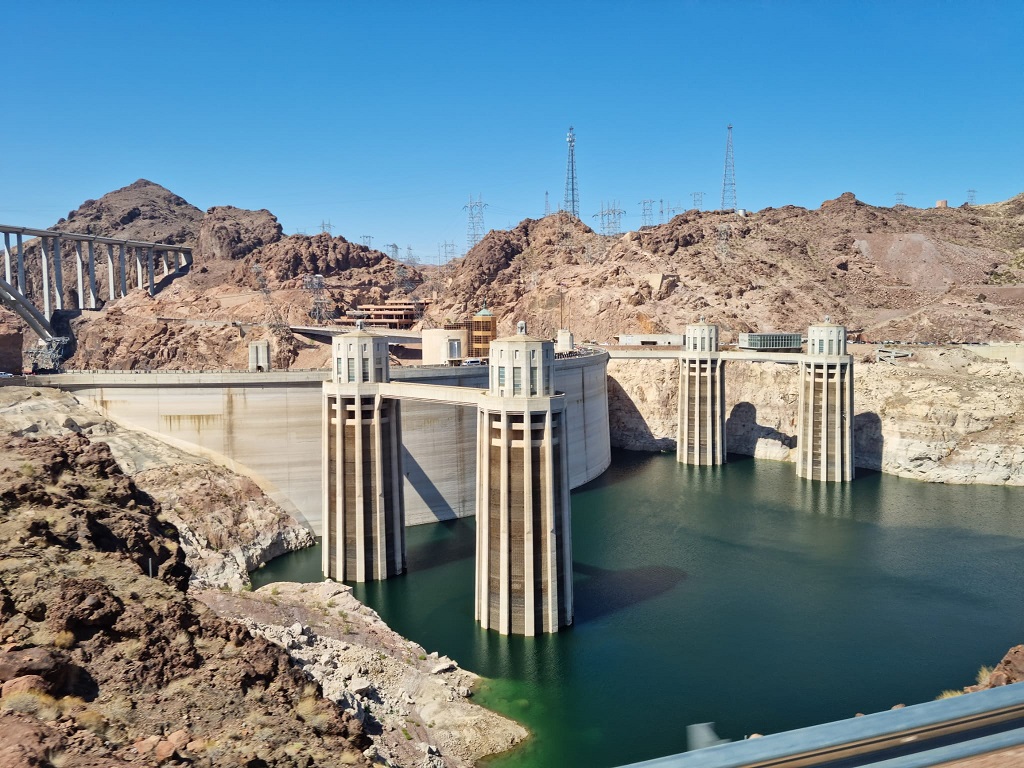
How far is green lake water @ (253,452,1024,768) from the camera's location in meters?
28.4

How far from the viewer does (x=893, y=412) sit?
7112cm

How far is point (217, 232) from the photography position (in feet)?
427

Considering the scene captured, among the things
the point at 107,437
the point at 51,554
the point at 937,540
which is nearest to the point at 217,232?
the point at 107,437

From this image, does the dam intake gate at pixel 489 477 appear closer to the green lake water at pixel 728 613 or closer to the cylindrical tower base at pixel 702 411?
the green lake water at pixel 728 613

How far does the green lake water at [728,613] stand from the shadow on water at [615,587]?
131 millimetres

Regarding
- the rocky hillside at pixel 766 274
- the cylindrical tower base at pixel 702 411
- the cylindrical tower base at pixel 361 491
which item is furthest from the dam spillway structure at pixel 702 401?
the cylindrical tower base at pixel 361 491

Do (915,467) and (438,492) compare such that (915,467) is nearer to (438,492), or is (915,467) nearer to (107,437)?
(438,492)

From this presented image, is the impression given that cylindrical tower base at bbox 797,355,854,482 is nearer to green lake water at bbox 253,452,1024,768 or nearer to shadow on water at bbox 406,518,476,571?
green lake water at bbox 253,452,1024,768

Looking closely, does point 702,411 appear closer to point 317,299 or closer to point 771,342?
point 771,342

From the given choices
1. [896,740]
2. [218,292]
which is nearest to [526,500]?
[896,740]

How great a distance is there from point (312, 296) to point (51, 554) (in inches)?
3911

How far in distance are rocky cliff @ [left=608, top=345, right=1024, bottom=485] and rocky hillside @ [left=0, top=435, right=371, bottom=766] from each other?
68.9m

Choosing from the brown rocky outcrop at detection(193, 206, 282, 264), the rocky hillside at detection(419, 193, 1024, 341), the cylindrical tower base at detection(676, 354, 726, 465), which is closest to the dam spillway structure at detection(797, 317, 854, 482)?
the cylindrical tower base at detection(676, 354, 726, 465)

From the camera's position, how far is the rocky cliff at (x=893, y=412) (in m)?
66.3
